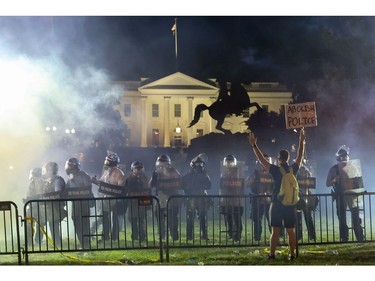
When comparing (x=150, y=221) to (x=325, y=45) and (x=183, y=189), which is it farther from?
(x=325, y=45)

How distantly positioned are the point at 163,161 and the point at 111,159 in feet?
2.47

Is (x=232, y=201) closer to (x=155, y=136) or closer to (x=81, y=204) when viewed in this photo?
(x=155, y=136)

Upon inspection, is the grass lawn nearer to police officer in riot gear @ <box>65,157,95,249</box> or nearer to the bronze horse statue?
police officer in riot gear @ <box>65,157,95,249</box>

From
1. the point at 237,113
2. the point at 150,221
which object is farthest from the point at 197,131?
the point at 150,221

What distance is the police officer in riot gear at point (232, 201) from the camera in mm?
10409

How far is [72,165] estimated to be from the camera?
10.2 metres

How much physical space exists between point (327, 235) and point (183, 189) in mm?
2234

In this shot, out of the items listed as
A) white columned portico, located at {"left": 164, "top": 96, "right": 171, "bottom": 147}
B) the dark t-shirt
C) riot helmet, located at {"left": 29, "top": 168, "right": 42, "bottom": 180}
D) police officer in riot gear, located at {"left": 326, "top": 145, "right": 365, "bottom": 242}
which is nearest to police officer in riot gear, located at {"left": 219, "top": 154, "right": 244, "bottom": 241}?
the dark t-shirt

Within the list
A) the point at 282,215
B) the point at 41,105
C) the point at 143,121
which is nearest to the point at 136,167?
the point at 143,121

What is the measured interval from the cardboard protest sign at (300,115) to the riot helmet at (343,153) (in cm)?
53

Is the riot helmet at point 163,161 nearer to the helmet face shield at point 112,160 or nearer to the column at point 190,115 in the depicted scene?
the column at point 190,115

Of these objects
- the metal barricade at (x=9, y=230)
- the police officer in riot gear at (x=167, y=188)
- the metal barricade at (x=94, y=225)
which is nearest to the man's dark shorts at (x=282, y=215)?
the police officer in riot gear at (x=167, y=188)

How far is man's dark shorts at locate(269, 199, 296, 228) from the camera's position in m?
10.0

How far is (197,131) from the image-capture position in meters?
10.1
